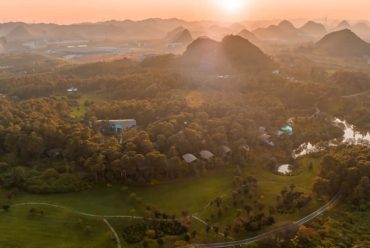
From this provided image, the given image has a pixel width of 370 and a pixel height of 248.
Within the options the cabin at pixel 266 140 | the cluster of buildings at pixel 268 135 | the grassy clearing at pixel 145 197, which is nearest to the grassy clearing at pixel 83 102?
the grassy clearing at pixel 145 197

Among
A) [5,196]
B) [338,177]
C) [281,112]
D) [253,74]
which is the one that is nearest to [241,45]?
[253,74]

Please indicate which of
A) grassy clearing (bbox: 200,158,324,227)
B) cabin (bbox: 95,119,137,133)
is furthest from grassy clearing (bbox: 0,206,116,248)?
cabin (bbox: 95,119,137,133)

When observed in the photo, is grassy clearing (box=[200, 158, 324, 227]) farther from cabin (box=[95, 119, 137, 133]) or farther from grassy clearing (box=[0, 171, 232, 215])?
cabin (box=[95, 119, 137, 133])

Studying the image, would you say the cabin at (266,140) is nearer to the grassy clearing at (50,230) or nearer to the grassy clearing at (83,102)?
the grassy clearing at (50,230)

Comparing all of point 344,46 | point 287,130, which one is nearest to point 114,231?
point 287,130

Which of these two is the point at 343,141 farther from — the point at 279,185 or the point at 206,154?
the point at 206,154

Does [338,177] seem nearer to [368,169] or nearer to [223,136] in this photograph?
[368,169]

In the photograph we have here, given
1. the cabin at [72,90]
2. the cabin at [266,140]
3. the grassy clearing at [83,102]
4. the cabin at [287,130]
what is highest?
the cabin at [72,90]
